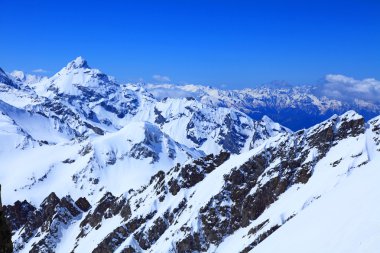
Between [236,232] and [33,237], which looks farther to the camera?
[33,237]

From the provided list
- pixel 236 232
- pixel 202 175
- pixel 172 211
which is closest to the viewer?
pixel 236 232

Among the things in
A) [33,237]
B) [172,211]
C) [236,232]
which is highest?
[33,237]

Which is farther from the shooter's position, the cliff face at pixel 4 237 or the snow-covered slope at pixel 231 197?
the snow-covered slope at pixel 231 197

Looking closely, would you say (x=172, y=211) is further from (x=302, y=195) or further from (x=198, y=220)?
(x=302, y=195)

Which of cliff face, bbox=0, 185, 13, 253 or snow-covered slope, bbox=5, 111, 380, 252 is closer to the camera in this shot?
cliff face, bbox=0, 185, 13, 253

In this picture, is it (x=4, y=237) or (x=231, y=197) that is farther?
(x=231, y=197)

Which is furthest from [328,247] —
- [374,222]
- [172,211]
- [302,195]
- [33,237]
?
[33,237]

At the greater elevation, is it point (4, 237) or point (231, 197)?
point (4, 237)

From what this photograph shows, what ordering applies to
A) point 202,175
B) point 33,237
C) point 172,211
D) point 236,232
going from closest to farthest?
1. point 236,232
2. point 172,211
3. point 202,175
4. point 33,237

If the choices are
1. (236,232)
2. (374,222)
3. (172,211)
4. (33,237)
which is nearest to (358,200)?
(374,222)

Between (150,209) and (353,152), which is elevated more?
(150,209)
